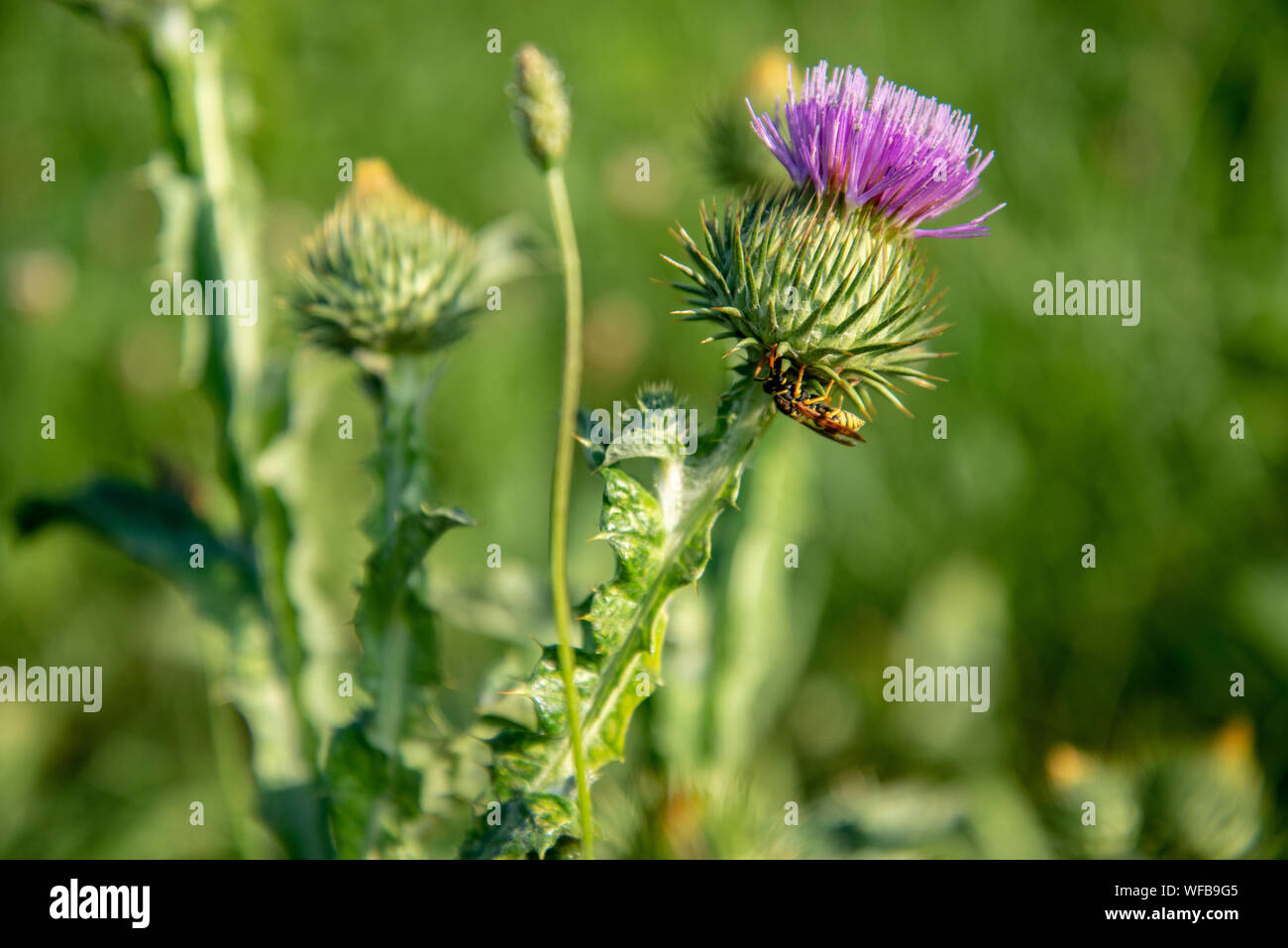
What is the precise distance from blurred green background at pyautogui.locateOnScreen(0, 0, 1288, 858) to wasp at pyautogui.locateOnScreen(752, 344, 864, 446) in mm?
1256

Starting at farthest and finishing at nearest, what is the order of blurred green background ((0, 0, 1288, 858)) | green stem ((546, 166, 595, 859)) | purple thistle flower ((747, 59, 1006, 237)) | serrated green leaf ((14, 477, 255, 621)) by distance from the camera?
blurred green background ((0, 0, 1288, 858))
serrated green leaf ((14, 477, 255, 621))
purple thistle flower ((747, 59, 1006, 237))
green stem ((546, 166, 595, 859))

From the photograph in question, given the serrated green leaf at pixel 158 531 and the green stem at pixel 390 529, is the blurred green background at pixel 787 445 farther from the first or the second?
the serrated green leaf at pixel 158 531

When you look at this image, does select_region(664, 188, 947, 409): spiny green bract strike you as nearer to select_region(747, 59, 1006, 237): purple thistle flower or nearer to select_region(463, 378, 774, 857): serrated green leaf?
select_region(747, 59, 1006, 237): purple thistle flower

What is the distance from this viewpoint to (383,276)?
307 centimetres

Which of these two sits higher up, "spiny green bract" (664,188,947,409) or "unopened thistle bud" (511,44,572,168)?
"unopened thistle bud" (511,44,572,168)

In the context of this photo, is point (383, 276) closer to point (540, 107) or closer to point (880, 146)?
point (540, 107)

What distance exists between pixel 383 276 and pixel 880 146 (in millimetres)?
1566

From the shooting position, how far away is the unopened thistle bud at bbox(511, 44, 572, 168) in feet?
7.81

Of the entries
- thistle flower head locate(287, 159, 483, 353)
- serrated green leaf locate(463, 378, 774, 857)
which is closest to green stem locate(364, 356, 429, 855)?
thistle flower head locate(287, 159, 483, 353)

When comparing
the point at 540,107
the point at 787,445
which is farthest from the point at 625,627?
the point at 787,445

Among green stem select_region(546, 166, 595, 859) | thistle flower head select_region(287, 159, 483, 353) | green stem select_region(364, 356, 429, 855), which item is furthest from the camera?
thistle flower head select_region(287, 159, 483, 353)

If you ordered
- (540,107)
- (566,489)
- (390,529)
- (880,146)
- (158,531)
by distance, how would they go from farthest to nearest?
(158,531), (390,529), (880,146), (540,107), (566,489)

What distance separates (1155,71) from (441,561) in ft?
18.9
